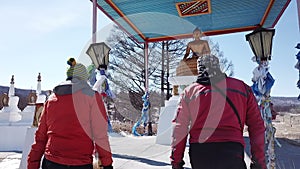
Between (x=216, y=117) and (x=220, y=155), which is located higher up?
(x=216, y=117)


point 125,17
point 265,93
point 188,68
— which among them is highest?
point 125,17

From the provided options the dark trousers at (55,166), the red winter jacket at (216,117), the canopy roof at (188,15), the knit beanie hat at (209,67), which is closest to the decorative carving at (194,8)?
the canopy roof at (188,15)

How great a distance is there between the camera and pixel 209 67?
1.63m

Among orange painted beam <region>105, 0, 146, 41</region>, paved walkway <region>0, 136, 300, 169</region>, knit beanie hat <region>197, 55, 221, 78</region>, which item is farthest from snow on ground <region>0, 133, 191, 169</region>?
orange painted beam <region>105, 0, 146, 41</region>

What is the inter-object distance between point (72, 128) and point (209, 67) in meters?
1.04

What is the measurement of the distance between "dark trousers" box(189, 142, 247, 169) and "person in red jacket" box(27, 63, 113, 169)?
677 mm

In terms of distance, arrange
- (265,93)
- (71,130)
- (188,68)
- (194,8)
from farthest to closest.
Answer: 1. (194,8)
2. (188,68)
3. (265,93)
4. (71,130)

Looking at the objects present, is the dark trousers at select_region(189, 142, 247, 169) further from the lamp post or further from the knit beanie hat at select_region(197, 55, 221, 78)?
the lamp post

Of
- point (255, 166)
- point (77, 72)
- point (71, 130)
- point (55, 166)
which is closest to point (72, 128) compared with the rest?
point (71, 130)

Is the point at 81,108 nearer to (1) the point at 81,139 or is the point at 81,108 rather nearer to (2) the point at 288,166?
(1) the point at 81,139

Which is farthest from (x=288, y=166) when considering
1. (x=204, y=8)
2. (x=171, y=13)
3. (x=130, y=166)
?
(x=171, y=13)

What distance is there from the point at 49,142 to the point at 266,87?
7.99ft

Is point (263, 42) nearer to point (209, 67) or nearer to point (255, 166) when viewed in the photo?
point (209, 67)

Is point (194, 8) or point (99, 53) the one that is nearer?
point (99, 53)
